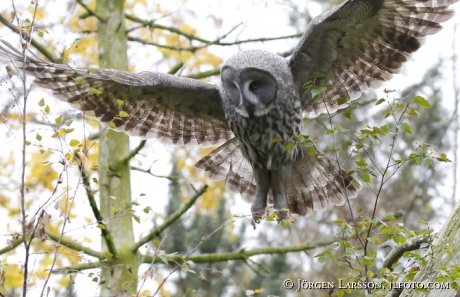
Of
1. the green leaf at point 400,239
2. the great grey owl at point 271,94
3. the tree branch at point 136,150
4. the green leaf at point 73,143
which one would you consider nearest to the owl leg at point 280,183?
the great grey owl at point 271,94

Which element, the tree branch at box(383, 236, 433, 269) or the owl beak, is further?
the owl beak

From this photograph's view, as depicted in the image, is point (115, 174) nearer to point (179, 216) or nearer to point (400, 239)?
point (179, 216)

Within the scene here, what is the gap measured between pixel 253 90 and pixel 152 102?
3.30ft

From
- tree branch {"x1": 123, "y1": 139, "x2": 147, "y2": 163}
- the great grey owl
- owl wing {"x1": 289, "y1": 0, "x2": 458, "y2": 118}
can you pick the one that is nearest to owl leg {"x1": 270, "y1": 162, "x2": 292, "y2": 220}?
the great grey owl

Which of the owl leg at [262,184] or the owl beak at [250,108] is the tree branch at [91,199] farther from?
the owl beak at [250,108]

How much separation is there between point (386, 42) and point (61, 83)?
246cm

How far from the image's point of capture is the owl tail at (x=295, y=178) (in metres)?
5.18

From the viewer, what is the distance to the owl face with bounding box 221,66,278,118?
4.59 meters

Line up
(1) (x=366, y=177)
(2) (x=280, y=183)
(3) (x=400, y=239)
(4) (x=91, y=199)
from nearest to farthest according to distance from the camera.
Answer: (3) (x=400, y=239)
(1) (x=366, y=177)
(4) (x=91, y=199)
(2) (x=280, y=183)

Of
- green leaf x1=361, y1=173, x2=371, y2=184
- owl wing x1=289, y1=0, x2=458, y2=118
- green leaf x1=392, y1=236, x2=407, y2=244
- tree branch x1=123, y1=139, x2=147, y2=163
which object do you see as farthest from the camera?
tree branch x1=123, y1=139, x2=147, y2=163

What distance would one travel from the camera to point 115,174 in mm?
5078

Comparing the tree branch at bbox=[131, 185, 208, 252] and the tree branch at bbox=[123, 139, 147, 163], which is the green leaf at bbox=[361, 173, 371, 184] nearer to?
the tree branch at bbox=[131, 185, 208, 252]

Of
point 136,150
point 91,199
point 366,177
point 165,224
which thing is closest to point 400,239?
point 366,177

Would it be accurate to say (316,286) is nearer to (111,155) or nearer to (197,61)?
(111,155)
